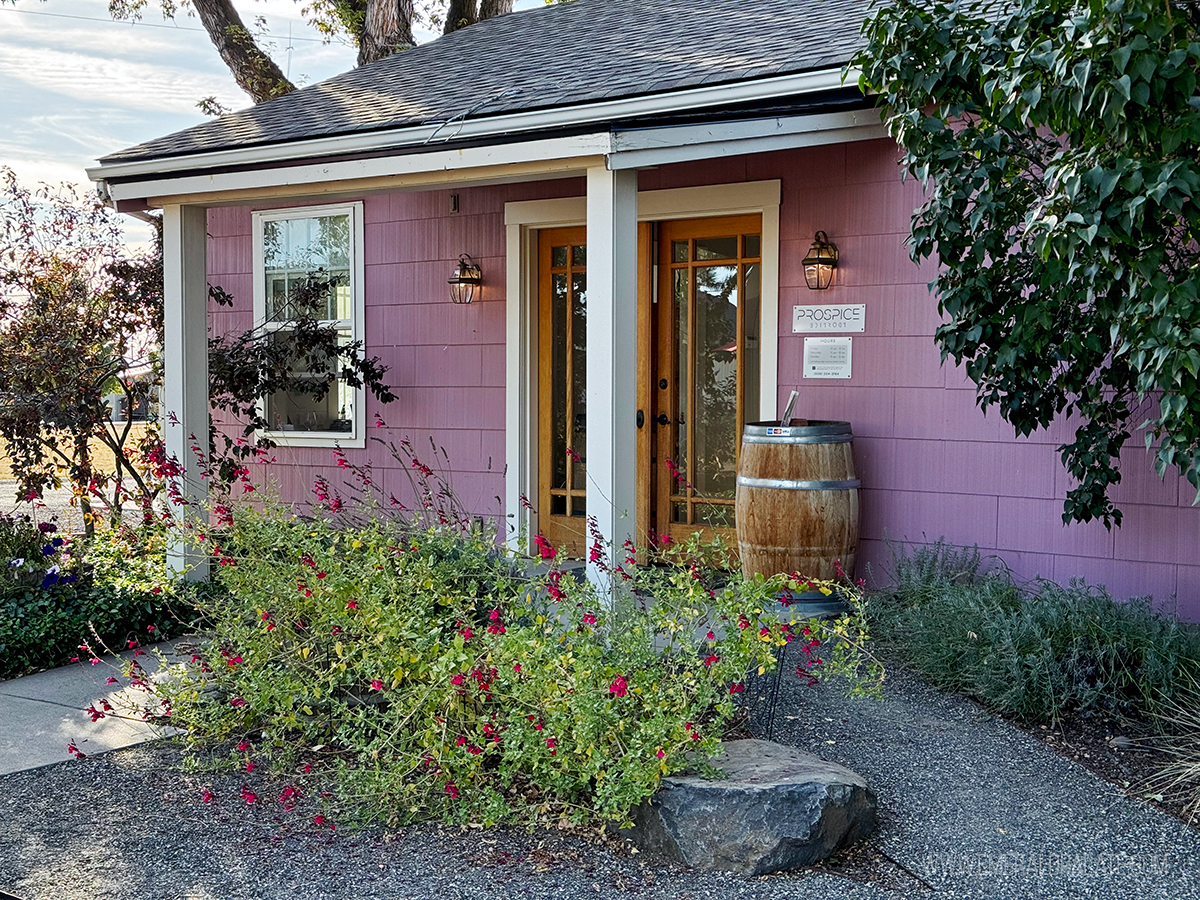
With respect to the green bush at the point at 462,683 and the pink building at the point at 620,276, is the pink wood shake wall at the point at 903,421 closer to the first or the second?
the pink building at the point at 620,276

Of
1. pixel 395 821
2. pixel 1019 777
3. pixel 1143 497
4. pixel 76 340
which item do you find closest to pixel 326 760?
pixel 395 821

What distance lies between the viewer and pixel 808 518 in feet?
17.6

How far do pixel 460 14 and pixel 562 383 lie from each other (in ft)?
25.7

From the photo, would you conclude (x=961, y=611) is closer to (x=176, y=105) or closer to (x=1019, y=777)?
(x=1019, y=777)

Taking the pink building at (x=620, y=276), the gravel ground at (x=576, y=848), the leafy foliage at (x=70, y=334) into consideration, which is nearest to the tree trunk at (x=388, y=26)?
the pink building at (x=620, y=276)

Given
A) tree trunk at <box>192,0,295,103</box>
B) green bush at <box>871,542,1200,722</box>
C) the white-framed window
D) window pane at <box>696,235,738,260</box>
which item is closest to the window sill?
the white-framed window

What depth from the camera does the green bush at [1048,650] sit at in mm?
4195

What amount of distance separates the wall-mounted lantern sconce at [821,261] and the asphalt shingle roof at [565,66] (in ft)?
3.25

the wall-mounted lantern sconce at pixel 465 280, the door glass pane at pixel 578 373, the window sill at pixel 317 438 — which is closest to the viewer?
the door glass pane at pixel 578 373

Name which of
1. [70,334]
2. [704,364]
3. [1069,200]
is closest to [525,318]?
[704,364]

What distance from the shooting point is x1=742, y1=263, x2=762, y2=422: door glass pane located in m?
6.48

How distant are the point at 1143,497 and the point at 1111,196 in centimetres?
249

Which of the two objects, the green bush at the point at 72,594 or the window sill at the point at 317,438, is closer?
the green bush at the point at 72,594

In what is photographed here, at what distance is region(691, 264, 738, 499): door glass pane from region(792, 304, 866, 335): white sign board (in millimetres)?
531
